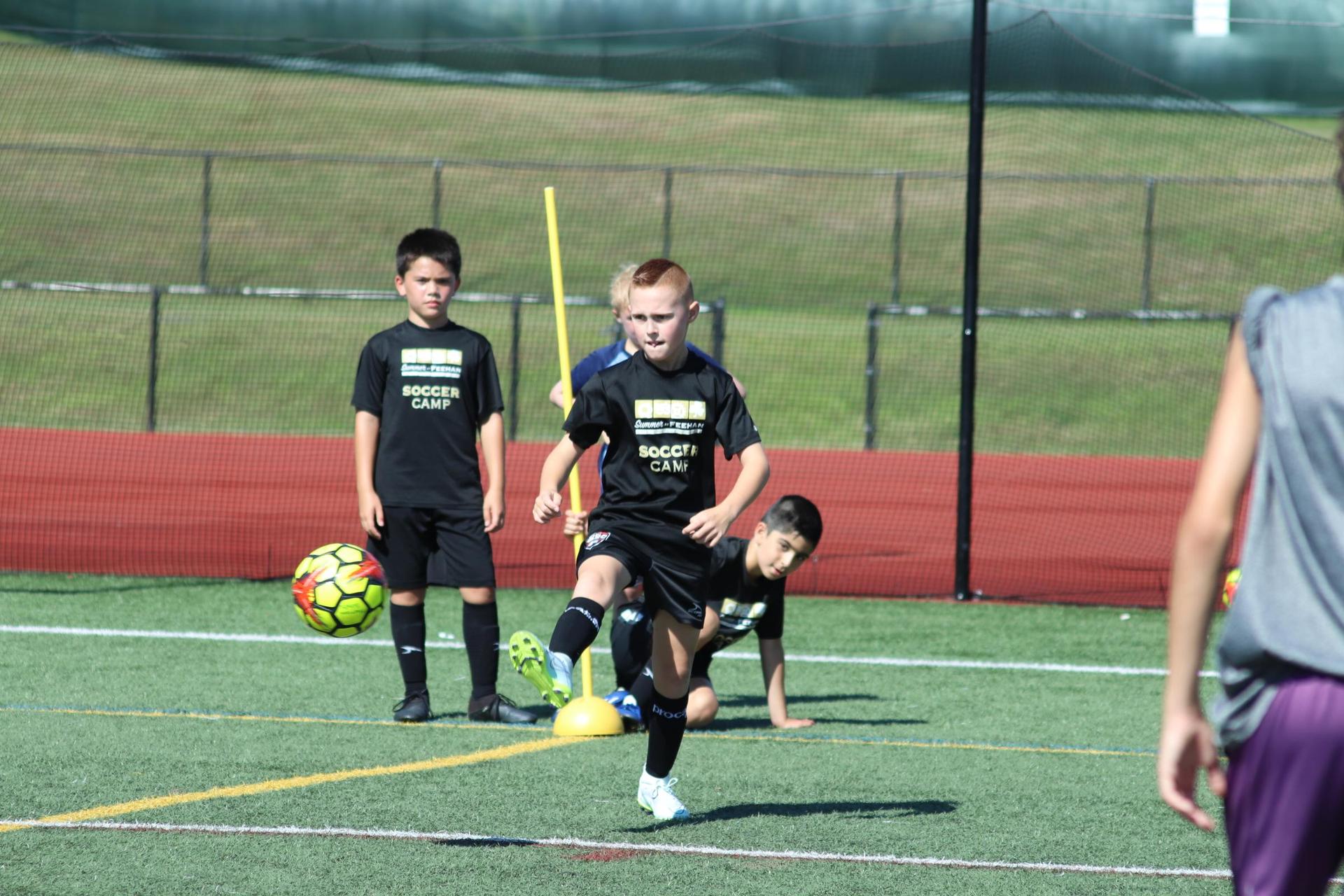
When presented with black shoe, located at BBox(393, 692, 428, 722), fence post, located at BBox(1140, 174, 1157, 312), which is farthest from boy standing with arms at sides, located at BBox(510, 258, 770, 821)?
fence post, located at BBox(1140, 174, 1157, 312)

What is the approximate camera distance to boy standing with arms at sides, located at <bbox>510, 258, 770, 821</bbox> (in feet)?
17.4

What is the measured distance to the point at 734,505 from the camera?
5.21 metres

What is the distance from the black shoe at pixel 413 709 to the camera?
7.01 metres

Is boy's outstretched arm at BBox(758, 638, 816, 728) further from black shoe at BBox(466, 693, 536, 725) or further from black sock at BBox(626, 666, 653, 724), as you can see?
black shoe at BBox(466, 693, 536, 725)

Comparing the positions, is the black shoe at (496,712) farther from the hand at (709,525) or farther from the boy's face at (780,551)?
the hand at (709,525)

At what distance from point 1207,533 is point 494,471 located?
529 centimetres

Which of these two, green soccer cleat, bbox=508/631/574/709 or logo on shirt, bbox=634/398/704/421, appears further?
logo on shirt, bbox=634/398/704/421

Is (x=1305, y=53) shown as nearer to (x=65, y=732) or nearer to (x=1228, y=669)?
(x=65, y=732)

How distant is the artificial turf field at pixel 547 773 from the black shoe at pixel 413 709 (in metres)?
0.15

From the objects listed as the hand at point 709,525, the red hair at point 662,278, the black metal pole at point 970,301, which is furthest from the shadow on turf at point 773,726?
the black metal pole at point 970,301

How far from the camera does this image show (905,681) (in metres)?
8.23

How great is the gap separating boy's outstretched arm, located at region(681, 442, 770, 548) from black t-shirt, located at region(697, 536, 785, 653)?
167 centimetres

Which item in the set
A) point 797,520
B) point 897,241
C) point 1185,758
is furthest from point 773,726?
point 897,241

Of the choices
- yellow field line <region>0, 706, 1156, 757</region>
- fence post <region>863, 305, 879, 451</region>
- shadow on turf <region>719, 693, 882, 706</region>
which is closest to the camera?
yellow field line <region>0, 706, 1156, 757</region>
